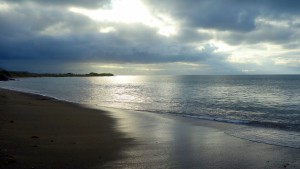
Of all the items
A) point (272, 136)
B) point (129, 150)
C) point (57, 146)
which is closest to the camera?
point (57, 146)

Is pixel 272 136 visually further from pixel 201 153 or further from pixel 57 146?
pixel 57 146

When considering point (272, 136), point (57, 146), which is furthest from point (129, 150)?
point (272, 136)

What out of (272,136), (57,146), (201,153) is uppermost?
(57,146)

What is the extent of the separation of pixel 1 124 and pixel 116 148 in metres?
7.16

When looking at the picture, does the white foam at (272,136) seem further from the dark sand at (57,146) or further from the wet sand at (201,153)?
the dark sand at (57,146)

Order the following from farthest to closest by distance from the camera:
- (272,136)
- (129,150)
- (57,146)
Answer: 1. (272,136)
2. (129,150)
3. (57,146)

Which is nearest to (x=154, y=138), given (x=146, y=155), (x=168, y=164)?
(x=146, y=155)

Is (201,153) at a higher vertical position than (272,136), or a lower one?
higher

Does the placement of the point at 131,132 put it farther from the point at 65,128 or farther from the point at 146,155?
the point at 146,155

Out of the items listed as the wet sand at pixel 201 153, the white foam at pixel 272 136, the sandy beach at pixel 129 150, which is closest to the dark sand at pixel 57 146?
the sandy beach at pixel 129 150

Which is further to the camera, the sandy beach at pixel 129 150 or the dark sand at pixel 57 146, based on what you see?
the sandy beach at pixel 129 150

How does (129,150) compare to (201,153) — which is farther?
(129,150)

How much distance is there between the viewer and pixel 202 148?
1381 centimetres

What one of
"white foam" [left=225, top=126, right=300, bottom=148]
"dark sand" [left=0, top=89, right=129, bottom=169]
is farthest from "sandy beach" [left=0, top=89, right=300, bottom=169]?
"white foam" [left=225, top=126, right=300, bottom=148]
